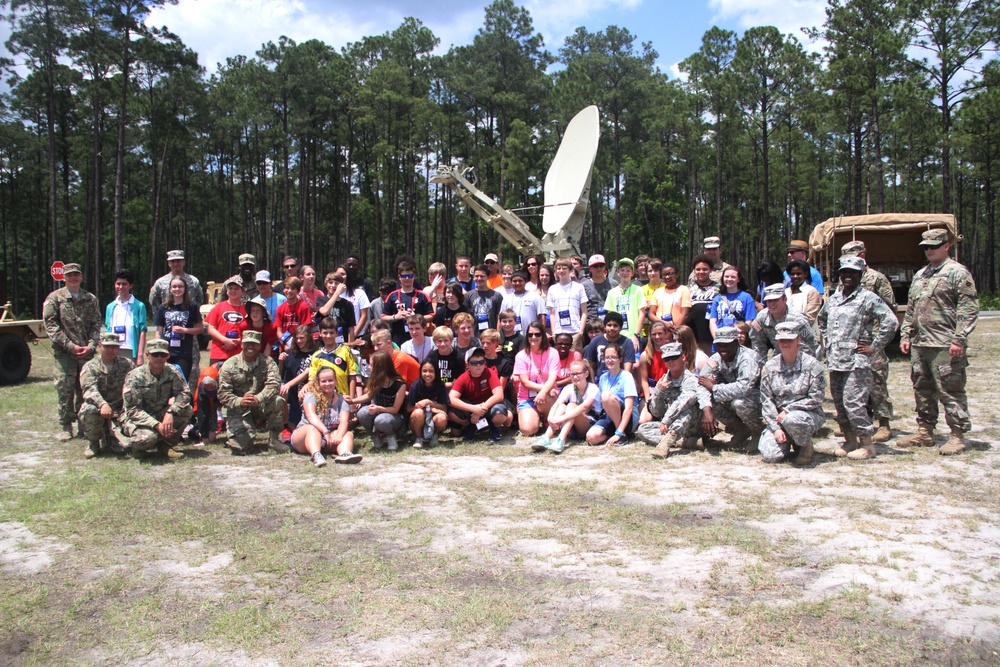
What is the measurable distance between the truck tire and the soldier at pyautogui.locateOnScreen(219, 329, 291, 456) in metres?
7.29

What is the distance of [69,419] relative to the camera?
735 centimetres

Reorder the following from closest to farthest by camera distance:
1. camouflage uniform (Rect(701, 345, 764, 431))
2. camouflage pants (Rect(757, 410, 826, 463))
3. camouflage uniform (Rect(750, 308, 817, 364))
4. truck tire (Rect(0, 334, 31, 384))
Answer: camouflage pants (Rect(757, 410, 826, 463))
camouflage uniform (Rect(750, 308, 817, 364))
camouflage uniform (Rect(701, 345, 764, 431))
truck tire (Rect(0, 334, 31, 384))

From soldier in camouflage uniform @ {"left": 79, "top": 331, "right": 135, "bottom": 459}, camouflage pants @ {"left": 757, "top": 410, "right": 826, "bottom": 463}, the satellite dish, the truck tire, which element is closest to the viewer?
camouflage pants @ {"left": 757, "top": 410, "right": 826, "bottom": 463}

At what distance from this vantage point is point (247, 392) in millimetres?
6727

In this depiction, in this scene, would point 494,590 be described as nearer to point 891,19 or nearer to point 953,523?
point 953,523

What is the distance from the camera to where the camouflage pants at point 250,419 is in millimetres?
6598

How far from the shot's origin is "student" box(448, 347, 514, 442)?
22.7 ft

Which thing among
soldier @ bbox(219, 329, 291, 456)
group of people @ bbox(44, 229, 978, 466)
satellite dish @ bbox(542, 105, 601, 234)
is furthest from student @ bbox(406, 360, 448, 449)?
satellite dish @ bbox(542, 105, 601, 234)

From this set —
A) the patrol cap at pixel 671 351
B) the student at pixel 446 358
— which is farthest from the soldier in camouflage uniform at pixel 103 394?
the patrol cap at pixel 671 351

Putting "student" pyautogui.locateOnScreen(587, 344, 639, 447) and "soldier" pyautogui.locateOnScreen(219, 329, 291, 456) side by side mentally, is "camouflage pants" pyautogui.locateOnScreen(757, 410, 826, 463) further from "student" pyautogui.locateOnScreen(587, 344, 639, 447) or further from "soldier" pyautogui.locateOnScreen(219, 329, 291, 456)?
"soldier" pyautogui.locateOnScreen(219, 329, 291, 456)

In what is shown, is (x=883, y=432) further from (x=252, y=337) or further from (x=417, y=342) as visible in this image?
(x=252, y=337)

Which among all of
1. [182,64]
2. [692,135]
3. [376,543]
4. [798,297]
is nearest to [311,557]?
[376,543]

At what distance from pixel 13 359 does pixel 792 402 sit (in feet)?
39.9

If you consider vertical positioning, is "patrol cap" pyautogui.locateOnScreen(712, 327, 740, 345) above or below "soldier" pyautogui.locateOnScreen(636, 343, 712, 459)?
above
